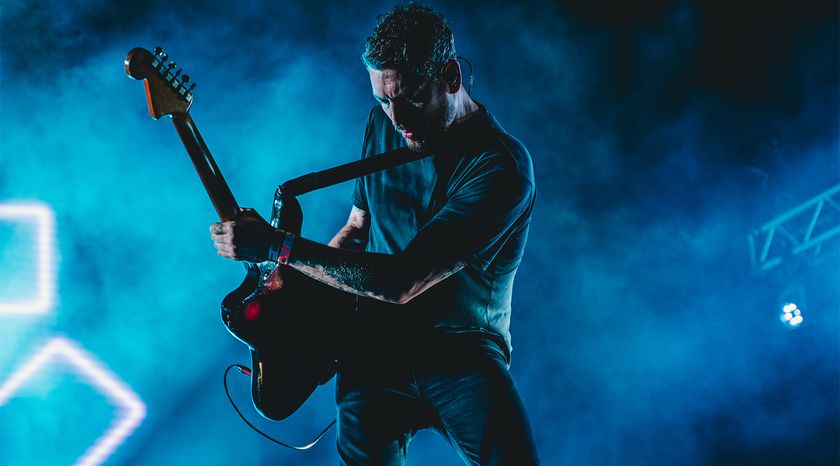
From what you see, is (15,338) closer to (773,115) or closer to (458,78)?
(458,78)

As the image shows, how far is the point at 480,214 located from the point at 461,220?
0.07 m

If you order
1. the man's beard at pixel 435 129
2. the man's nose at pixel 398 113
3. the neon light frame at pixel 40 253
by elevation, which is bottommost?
the man's beard at pixel 435 129

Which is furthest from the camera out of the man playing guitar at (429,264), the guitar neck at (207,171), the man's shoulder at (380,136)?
the man's shoulder at (380,136)

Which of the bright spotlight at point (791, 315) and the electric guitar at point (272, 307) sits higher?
the electric guitar at point (272, 307)

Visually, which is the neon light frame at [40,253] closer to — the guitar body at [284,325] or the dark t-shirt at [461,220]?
the guitar body at [284,325]

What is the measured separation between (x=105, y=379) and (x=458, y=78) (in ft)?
11.2

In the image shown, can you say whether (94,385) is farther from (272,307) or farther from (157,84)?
(157,84)

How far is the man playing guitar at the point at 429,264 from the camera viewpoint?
2006 mm

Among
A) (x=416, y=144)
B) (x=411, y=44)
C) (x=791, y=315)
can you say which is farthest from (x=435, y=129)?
(x=791, y=315)

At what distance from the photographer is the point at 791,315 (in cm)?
537

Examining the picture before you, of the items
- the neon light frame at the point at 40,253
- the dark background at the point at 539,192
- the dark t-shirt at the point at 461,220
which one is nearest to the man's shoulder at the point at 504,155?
the dark t-shirt at the point at 461,220

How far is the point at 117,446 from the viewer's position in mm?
4449

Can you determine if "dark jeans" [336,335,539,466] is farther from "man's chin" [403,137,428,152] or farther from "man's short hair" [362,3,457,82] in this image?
"man's short hair" [362,3,457,82]

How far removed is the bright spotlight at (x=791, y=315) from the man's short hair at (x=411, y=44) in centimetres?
435
